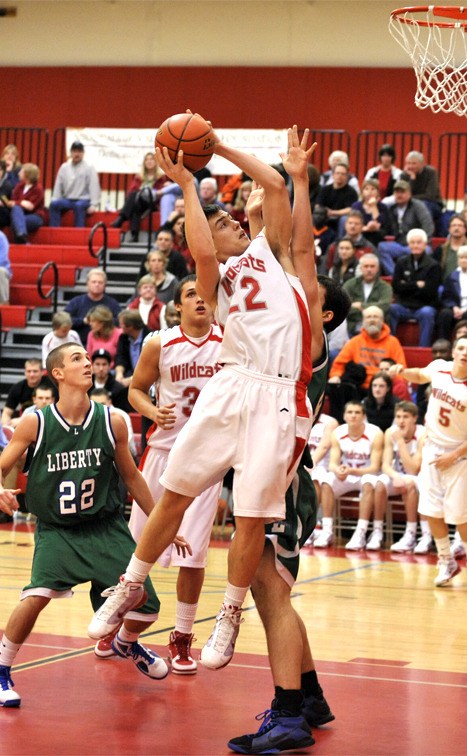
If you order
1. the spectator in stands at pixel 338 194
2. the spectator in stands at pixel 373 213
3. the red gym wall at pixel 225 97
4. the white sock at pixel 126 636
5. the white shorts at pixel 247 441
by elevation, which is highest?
the red gym wall at pixel 225 97

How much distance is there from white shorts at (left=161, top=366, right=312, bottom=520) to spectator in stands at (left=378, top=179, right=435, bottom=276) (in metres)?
10.3

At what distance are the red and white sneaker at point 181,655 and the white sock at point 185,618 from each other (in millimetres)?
27

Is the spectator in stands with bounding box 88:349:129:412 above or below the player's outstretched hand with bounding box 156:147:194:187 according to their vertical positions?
below

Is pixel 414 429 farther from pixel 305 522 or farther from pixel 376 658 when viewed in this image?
pixel 305 522

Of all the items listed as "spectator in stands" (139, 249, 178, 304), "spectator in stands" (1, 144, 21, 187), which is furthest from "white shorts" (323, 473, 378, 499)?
"spectator in stands" (1, 144, 21, 187)

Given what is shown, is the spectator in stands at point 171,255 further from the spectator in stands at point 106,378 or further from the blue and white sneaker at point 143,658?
the blue and white sneaker at point 143,658

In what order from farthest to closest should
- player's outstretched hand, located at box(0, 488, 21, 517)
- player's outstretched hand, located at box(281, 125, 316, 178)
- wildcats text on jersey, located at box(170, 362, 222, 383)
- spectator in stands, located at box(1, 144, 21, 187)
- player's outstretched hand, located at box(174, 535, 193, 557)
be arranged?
spectator in stands, located at box(1, 144, 21, 187) → wildcats text on jersey, located at box(170, 362, 222, 383) → player's outstretched hand, located at box(174, 535, 193, 557) → player's outstretched hand, located at box(0, 488, 21, 517) → player's outstretched hand, located at box(281, 125, 316, 178)

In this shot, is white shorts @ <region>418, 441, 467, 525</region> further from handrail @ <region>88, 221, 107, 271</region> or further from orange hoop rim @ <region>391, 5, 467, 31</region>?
handrail @ <region>88, 221, 107, 271</region>

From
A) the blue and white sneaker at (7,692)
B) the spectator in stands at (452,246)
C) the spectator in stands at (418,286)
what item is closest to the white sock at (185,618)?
the blue and white sneaker at (7,692)

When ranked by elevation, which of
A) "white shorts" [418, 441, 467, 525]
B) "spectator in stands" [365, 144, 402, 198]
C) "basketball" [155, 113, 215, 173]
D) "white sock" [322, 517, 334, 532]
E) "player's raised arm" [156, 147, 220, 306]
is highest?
"spectator in stands" [365, 144, 402, 198]

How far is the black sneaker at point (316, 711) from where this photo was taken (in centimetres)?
496

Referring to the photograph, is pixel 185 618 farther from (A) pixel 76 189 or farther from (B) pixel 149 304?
(A) pixel 76 189

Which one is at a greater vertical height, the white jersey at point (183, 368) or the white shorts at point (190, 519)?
the white jersey at point (183, 368)

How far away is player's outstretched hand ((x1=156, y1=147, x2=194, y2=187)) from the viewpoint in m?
4.89
